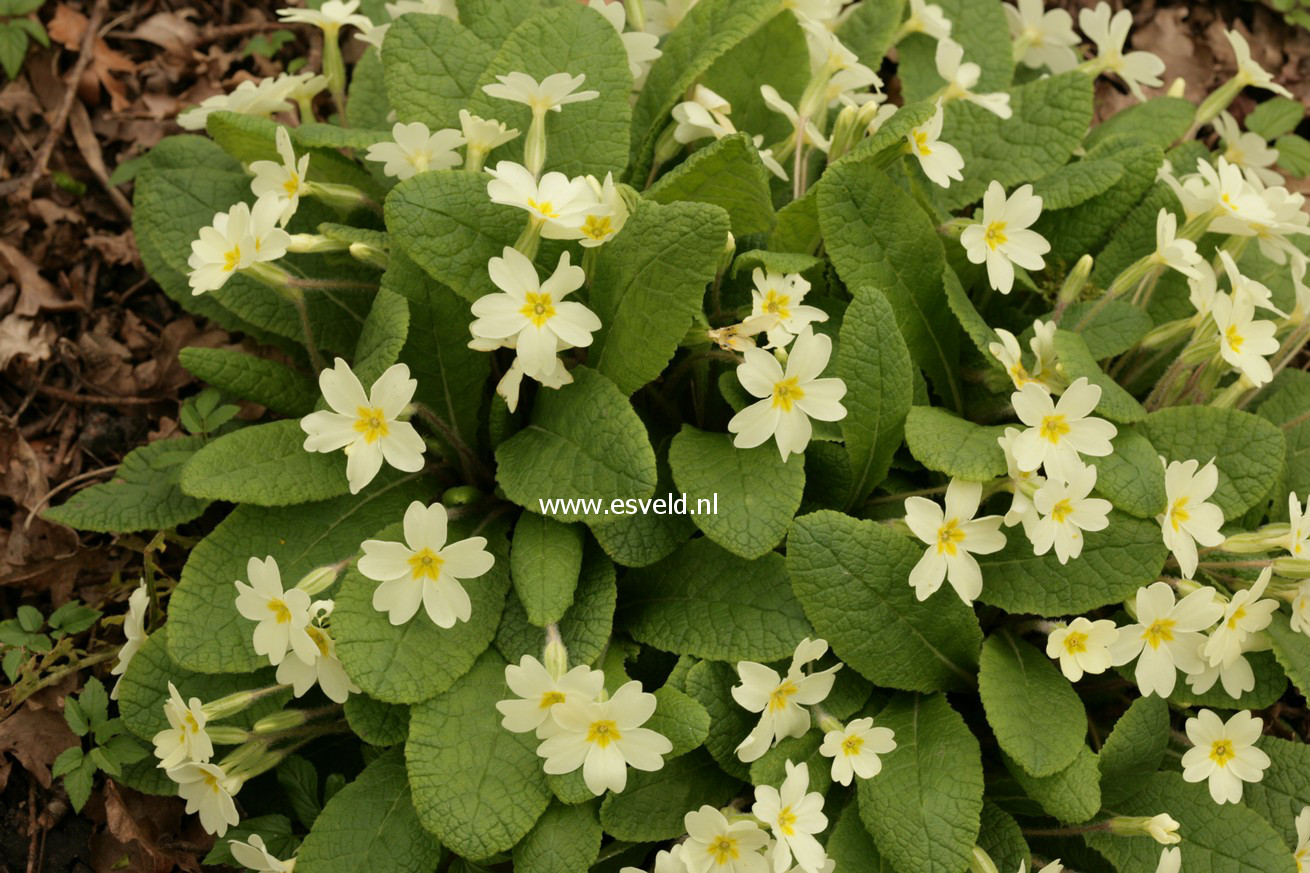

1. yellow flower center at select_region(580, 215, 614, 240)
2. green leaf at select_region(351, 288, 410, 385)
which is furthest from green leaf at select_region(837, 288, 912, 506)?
green leaf at select_region(351, 288, 410, 385)

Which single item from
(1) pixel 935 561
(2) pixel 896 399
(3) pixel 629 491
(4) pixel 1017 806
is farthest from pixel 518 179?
(4) pixel 1017 806

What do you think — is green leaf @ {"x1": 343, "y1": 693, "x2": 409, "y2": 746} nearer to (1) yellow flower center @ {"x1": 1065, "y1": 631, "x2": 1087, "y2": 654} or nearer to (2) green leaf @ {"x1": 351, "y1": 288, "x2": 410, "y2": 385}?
(2) green leaf @ {"x1": 351, "y1": 288, "x2": 410, "y2": 385}

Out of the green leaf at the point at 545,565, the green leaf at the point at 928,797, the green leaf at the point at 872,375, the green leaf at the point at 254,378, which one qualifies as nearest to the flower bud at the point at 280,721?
the green leaf at the point at 545,565

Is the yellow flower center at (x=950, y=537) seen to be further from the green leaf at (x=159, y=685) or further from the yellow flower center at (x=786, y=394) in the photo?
the green leaf at (x=159, y=685)

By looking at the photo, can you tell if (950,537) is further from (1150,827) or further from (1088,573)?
(1150,827)

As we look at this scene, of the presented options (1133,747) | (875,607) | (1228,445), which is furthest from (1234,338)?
(875,607)

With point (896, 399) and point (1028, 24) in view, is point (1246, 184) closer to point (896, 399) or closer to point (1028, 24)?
point (1028, 24)
